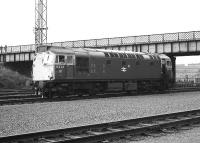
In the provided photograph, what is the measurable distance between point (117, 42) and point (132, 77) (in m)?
20.5

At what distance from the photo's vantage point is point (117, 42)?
50219mm

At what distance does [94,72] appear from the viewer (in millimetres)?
26938

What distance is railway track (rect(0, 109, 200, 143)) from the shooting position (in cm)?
923

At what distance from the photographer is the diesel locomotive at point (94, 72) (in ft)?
79.6

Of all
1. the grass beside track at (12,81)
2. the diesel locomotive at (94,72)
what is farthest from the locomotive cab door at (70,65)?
the grass beside track at (12,81)

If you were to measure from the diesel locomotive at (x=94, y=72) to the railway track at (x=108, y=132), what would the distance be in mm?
12053

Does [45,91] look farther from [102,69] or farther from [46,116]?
[46,116]

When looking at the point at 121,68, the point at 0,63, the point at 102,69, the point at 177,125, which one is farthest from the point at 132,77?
the point at 0,63

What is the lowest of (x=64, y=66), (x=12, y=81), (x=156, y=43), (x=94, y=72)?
(x=12, y=81)

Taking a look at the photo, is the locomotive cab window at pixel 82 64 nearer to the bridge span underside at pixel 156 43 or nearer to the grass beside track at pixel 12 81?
the bridge span underside at pixel 156 43

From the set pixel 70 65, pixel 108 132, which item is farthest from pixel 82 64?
pixel 108 132

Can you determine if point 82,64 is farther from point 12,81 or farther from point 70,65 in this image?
point 12,81

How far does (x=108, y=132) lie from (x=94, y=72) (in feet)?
55.2

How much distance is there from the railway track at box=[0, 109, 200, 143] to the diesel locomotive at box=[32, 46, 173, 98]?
1205 cm
